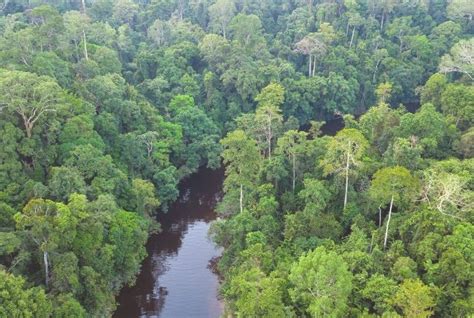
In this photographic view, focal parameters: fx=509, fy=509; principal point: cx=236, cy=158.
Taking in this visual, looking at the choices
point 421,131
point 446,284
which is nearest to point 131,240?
point 446,284

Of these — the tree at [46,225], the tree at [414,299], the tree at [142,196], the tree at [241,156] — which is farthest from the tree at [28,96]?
the tree at [414,299]

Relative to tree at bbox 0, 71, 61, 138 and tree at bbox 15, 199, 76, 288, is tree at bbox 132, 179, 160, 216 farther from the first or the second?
tree at bbox 15, 199, 76, 288

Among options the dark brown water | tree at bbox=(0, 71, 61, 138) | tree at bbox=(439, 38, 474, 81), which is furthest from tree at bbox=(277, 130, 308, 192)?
tree at bbox=(439, 38, 474, 81)

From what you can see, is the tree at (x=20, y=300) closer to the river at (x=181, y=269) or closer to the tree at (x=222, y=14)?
the river at (x=181, y=269)

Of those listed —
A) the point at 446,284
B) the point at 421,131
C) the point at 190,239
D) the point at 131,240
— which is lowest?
the point at 190,239

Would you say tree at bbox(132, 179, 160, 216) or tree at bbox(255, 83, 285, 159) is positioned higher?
tree at bbox(255, 83, 285, 159)

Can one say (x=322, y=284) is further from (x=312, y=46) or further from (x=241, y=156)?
(x=312, y=46)

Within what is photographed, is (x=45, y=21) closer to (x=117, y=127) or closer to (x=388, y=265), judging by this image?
(x=117, y=127)
